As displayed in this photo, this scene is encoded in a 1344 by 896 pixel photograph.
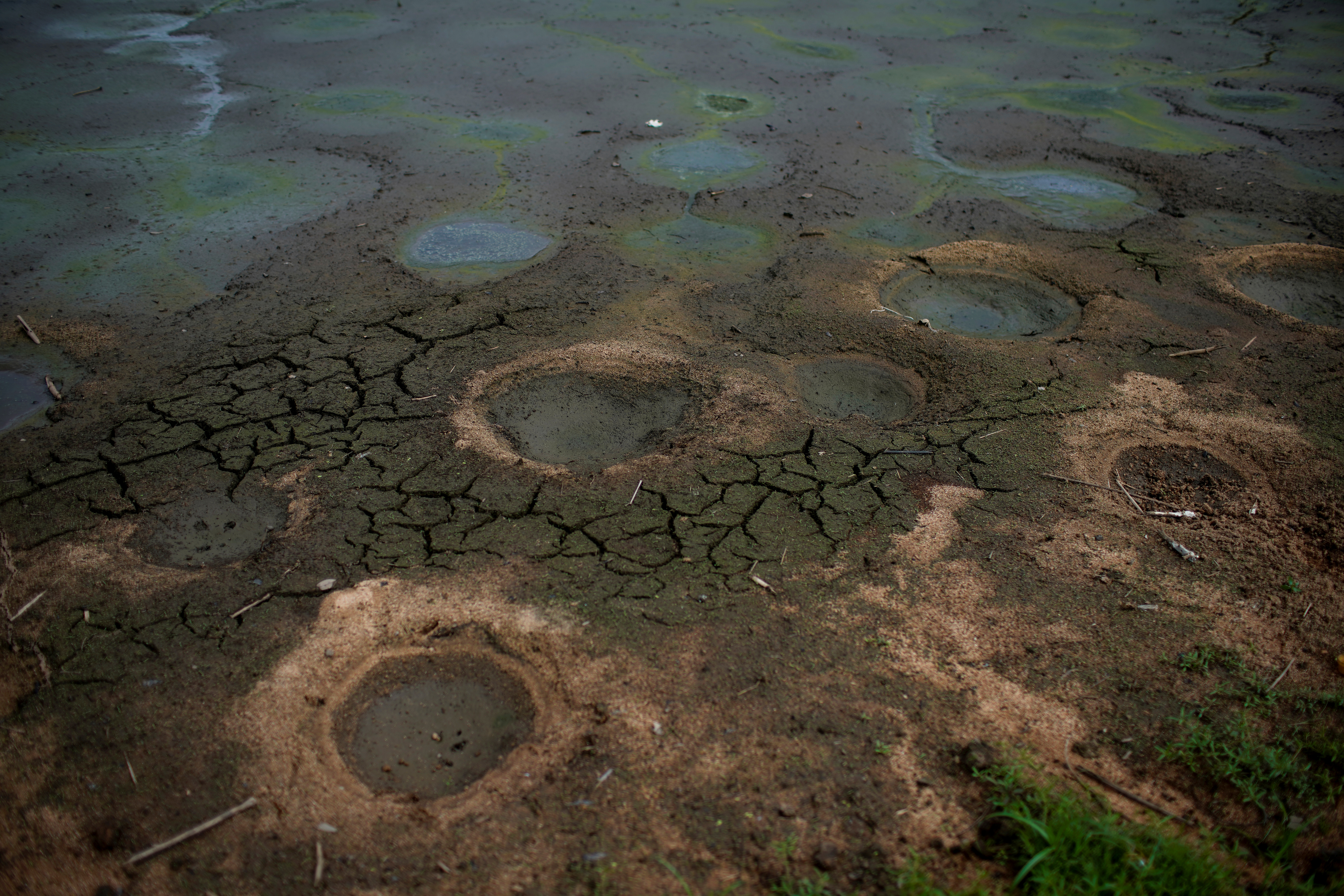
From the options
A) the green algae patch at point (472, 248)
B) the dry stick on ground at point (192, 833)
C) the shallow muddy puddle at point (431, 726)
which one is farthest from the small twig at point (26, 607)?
the green algae patch at point (472, 248)

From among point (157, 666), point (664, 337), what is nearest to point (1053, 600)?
point (664, 337)

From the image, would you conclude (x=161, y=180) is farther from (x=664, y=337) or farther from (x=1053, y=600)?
(x=1053, y=600)

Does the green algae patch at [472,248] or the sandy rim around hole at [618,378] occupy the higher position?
the green algae patch at [472,248]

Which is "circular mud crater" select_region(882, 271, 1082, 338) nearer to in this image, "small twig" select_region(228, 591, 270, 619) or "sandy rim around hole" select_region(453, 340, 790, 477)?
"sandy rim around hole" select_region(453, 340, 790, 477)

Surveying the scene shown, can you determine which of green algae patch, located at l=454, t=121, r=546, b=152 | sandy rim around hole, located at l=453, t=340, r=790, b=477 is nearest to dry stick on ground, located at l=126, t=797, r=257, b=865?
sandy rim around hole, located at l=453, t=340, r=790, b=477

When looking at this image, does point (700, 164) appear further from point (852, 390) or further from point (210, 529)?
point (210, 529)

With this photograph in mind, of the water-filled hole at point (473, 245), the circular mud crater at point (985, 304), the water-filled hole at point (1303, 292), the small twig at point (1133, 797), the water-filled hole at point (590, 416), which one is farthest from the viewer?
the water-filled hole at point (473, 245)

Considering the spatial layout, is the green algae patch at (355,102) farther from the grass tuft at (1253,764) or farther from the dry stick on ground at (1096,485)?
the grass tuft at (1253,764)

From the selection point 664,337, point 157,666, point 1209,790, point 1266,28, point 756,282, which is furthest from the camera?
point 1266,28
